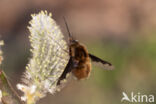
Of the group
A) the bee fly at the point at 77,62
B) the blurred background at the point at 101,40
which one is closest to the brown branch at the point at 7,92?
the bee fly at the point at 77,62

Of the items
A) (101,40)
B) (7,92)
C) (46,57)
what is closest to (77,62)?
(46,57)

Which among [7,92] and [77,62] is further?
[77,62]

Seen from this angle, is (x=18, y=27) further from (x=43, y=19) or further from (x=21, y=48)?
(x=43, y=19)

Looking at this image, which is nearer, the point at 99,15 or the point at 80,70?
the point at 80,70

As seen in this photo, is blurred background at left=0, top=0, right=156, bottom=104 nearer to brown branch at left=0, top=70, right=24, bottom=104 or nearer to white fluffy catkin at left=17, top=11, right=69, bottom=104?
white fluffy catkin at left=17, top=11, right=69, bottom=104

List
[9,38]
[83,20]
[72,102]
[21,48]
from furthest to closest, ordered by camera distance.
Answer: [83,20]
[9,38]
[21,48]
[72,102]

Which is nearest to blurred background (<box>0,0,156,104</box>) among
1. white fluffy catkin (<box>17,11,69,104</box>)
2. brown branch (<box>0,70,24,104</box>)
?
white fluffy catkin (<box>17,11,69,104</box>)

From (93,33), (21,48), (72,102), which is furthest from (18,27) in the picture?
(72,102)

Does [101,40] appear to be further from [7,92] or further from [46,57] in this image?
[7,92]
